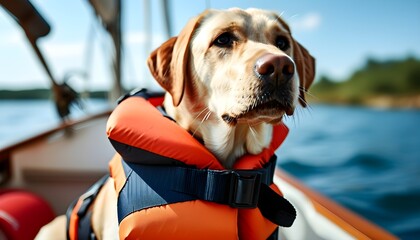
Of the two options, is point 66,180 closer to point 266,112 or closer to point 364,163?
point 266,112

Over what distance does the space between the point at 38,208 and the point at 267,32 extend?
1781 mm

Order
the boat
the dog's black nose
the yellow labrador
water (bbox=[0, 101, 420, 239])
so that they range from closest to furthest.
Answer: the dog's black nose, the yellow labrador, the boat, water (bbox=[0, 101, 420, 239])

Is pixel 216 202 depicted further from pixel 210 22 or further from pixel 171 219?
pixel 210 22

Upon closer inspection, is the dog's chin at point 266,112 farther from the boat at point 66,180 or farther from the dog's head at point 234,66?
the boat at point 66,180

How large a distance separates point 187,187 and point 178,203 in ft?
0.22

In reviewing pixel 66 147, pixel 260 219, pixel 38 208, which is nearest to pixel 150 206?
pixel 260 219

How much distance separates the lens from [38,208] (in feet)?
7.32

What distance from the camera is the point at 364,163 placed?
980 centimetres

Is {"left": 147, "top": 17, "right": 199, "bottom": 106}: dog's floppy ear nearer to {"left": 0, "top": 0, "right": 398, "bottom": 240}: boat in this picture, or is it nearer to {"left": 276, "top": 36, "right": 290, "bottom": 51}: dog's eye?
{"left": 276, "top": 36, "right": 290, "bottom": 51}: dog's eye

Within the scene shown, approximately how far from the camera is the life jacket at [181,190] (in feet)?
4.21

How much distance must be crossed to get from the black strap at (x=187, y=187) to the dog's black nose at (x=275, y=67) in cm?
Result: 38

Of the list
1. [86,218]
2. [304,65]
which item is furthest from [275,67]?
[86,218]

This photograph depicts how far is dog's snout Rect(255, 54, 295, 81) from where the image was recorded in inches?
45.4

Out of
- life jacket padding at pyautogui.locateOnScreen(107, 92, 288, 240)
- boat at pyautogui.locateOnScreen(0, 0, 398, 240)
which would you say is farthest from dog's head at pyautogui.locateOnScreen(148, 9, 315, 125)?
boat at pyautogui.locateOnScreen(0, 0, 398, 240)
